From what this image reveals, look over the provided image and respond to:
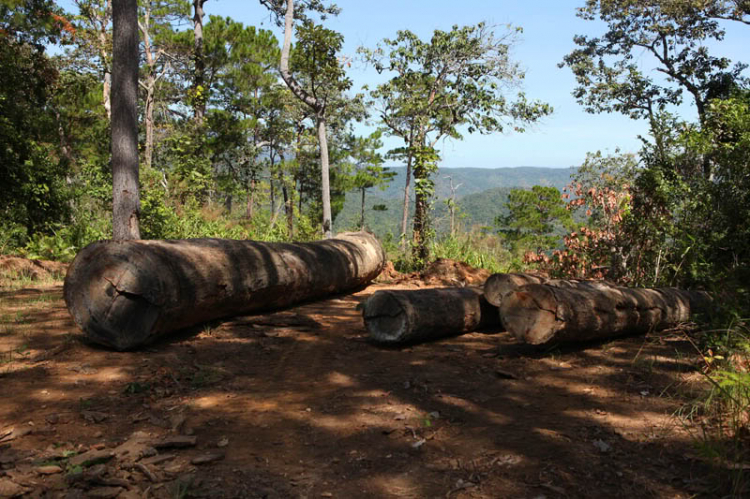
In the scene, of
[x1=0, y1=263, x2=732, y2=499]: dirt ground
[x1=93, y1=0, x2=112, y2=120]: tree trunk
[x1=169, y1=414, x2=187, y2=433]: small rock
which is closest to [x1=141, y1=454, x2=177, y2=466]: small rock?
[x1=0, y1=263, x2=732, y2=499]: dirt ground

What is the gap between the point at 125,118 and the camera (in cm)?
655

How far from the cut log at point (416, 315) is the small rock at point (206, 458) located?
249 cm

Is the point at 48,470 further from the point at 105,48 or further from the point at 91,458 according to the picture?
the point at 105,48

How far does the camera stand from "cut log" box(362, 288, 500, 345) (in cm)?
492

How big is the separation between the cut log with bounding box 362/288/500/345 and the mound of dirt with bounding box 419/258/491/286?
3.30 metres

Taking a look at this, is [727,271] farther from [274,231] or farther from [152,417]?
[274,231]

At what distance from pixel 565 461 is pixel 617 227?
566cm

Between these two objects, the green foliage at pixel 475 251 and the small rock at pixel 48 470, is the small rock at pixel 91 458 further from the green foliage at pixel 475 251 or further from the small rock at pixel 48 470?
the green foliage at pixel 475 251

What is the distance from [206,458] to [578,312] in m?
3.26

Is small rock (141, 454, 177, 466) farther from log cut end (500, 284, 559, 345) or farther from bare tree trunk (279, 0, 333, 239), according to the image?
bare tree trunk (279, 0, 333, 239)

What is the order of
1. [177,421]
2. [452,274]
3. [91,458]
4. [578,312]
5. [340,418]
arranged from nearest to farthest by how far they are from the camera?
[91,458] < [177,421] < [340,418] < [578,312] < [452,274]

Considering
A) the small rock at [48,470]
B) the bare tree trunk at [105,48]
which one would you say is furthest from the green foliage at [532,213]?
the small rock at [48,470]

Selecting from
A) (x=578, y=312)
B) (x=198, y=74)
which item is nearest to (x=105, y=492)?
(x=578, y=312)

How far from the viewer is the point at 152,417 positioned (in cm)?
316
